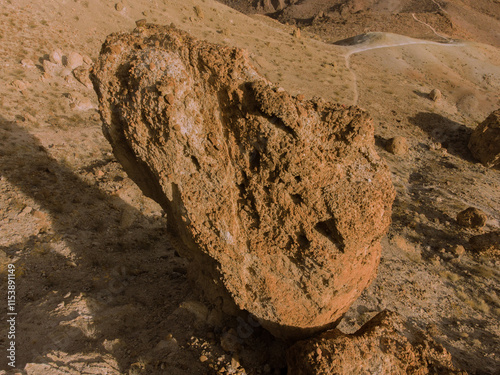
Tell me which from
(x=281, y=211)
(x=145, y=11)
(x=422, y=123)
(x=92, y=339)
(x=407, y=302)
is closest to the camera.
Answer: (x=281, y=211)

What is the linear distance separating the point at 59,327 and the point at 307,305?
Answer: 14.1ft

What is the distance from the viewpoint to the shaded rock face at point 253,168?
4172mm

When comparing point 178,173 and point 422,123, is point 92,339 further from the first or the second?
point 422,123

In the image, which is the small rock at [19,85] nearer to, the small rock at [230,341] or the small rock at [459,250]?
the small rock at [230,341]

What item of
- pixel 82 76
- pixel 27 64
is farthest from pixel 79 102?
pixel 27 64

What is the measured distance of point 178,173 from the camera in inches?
187

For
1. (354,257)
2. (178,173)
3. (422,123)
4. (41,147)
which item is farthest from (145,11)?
(354,257)

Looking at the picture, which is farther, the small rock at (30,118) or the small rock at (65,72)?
the small rock at (65,72)

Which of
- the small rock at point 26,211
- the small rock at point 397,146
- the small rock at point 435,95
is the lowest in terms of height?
the small rock at point 26,211

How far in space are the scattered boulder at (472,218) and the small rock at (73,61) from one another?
18652mm

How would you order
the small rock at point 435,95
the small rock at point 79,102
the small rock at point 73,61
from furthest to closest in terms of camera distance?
the small rock at point 435,95, the small rock at point 73,61, the small rock at point 79,102

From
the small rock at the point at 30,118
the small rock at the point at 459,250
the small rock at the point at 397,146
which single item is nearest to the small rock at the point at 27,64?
the small rock at the point at 30,118

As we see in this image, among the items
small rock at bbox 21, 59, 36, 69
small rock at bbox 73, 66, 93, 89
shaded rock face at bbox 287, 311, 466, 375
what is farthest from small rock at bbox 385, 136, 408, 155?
small rock at bbox 21, 59, 36, 69

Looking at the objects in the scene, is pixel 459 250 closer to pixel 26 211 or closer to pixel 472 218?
pixel 472 218
